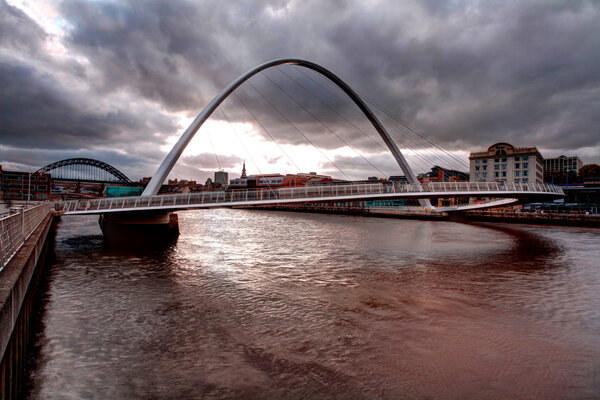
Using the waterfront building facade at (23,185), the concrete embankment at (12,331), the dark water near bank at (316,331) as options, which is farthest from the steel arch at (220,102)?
the waterfront building facade at (23,185)

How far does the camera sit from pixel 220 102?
33469 millimetres

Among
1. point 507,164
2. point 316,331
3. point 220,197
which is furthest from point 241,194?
point 507,164

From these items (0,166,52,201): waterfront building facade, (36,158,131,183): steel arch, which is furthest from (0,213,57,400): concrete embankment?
(36,158,131,183): steel arch

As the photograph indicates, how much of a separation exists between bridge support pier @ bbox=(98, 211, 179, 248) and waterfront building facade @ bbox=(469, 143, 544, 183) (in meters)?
75.7

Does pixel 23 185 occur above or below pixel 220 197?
above

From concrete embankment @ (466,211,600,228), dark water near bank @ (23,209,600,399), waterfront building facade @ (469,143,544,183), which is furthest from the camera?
waterfront building facade @ (469,143,544,183)

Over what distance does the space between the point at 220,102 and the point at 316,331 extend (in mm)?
28944

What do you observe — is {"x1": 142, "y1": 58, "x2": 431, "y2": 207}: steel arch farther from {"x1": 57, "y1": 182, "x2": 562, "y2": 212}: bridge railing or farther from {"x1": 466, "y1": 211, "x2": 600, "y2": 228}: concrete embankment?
{"x1": 466, "y1": 211, "x2": 600, "y2": 228}: concrete embankment

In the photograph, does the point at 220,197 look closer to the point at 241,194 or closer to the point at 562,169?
the point at 241,194

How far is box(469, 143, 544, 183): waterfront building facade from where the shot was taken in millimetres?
78250

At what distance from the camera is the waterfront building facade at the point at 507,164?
3081 inches

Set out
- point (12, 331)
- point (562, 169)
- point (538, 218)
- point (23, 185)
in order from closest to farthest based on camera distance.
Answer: point (12, 331) → point (538, 218) → point (23, 185) → point (562, 169)

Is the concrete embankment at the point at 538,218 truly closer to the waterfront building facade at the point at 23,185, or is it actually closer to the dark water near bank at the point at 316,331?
the dark water near bank at the point at 316,331

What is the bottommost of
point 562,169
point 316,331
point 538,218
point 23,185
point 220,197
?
point 316,331
